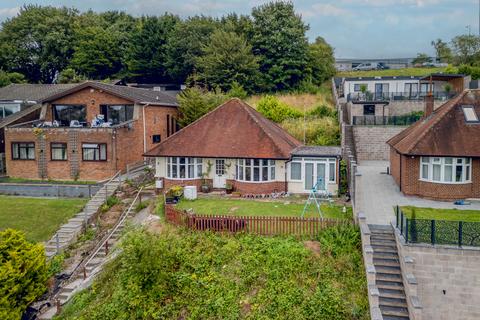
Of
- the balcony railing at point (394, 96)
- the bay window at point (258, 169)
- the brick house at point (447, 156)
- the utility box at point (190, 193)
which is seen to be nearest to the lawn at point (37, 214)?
the utility box at point (190, 193)

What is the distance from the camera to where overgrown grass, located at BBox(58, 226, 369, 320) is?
14500mm

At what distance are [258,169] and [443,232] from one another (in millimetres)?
11003

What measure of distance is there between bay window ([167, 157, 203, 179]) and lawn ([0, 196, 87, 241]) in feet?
18.1

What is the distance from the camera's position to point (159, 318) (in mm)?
14852

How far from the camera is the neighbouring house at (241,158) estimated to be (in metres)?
23.5

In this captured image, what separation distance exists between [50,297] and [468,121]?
69.8 ft

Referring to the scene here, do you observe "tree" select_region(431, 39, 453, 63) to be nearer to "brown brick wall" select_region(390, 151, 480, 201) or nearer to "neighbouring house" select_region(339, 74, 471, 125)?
"neighbouring house" select_region(339, 74, 471, 125)

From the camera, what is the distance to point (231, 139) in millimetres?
25000

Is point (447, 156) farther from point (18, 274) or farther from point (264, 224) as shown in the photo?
point (18, 274)

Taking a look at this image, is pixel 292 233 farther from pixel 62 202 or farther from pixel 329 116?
pixel 329 116

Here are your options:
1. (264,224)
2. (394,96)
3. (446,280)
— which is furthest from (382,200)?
(394,96)

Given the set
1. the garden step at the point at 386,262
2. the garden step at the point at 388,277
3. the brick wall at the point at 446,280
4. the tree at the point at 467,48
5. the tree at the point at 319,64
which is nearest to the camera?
the brick wall at the point at 446,280

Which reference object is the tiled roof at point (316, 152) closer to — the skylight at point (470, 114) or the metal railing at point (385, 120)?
the skylight at point (470, 114)

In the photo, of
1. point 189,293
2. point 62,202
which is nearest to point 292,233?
point 189,293
